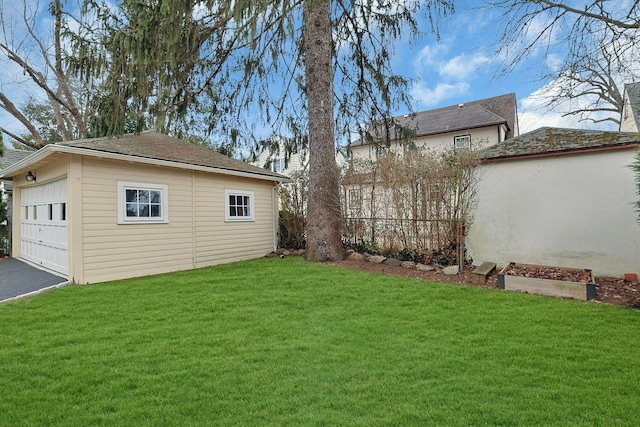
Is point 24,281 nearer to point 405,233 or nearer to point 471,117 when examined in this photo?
point 405,233

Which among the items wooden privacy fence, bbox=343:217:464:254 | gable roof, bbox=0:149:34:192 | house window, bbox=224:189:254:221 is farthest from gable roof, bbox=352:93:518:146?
gable roof, bbox=0:149:34:192

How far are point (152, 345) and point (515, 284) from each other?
18.5 feet

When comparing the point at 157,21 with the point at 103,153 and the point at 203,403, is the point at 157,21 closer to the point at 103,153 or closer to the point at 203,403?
the point at 103,153

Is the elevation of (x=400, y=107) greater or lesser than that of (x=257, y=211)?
greater

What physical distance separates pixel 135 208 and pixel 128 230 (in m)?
0.51

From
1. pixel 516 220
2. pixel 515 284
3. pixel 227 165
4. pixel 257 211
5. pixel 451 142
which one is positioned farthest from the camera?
pixel 451 142

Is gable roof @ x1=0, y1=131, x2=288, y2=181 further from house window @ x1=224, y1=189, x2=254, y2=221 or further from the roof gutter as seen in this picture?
the roof gutter

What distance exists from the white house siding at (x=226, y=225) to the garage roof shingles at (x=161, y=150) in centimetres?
40

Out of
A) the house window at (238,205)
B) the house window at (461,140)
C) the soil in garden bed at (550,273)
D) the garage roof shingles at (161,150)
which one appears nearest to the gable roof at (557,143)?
the soil in garden bed at (550,273)

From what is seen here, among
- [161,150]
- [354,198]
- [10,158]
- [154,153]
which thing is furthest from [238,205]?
[10,158]

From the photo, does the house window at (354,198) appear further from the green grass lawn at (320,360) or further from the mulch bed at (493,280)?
the green grass lawn at (320,360)

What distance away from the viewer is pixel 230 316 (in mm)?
4387

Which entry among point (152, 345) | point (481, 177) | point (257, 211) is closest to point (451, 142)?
point (481, 177)

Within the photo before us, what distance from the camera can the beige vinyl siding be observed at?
655cm
